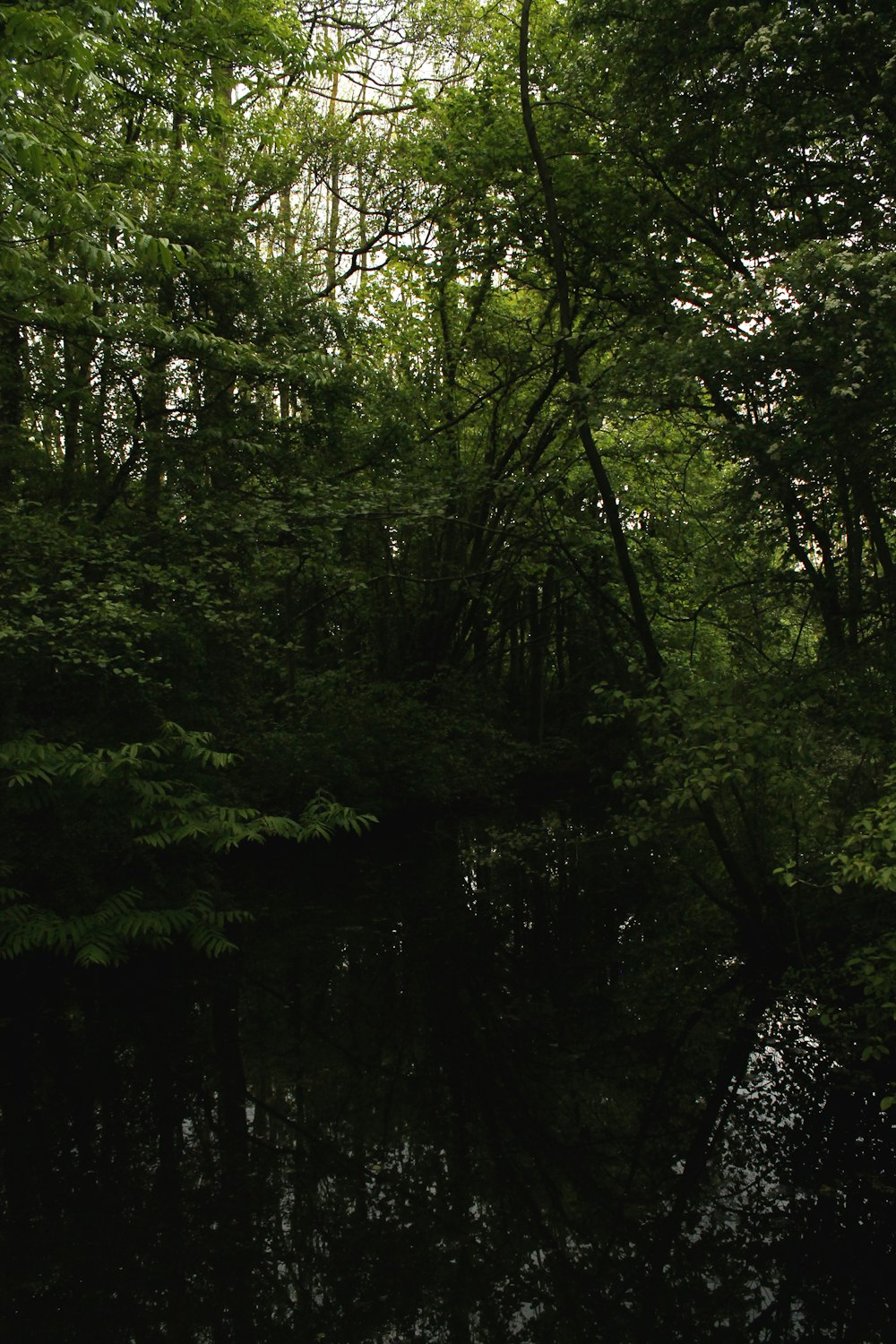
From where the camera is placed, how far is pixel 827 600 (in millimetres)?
8211

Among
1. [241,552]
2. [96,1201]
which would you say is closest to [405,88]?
[241,552]

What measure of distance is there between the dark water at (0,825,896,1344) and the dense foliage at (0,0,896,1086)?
93 centimetres

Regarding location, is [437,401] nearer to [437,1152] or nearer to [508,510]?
[508,510]

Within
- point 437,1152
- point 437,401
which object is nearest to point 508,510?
point 437,401

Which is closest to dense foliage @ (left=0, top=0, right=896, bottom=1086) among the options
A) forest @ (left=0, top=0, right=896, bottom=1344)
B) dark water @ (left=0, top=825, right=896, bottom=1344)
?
forest @ (left=0, top=0, right=896, bottom=1344)

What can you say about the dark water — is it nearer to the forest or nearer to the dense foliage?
the forest

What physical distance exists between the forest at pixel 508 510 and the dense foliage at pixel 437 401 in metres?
0.06

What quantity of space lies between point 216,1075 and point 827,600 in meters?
6.33

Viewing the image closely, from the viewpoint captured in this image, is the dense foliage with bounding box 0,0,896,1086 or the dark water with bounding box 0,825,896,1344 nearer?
the dark water with bounding box 0,825,896,1344

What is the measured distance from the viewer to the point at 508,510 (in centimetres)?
1552

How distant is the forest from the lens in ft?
21.9

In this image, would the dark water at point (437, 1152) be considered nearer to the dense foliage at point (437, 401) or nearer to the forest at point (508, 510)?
the forest at point (508, 510)

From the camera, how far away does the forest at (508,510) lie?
6.67m

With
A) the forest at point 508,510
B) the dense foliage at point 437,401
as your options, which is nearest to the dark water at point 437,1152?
the forest at point 508,510
